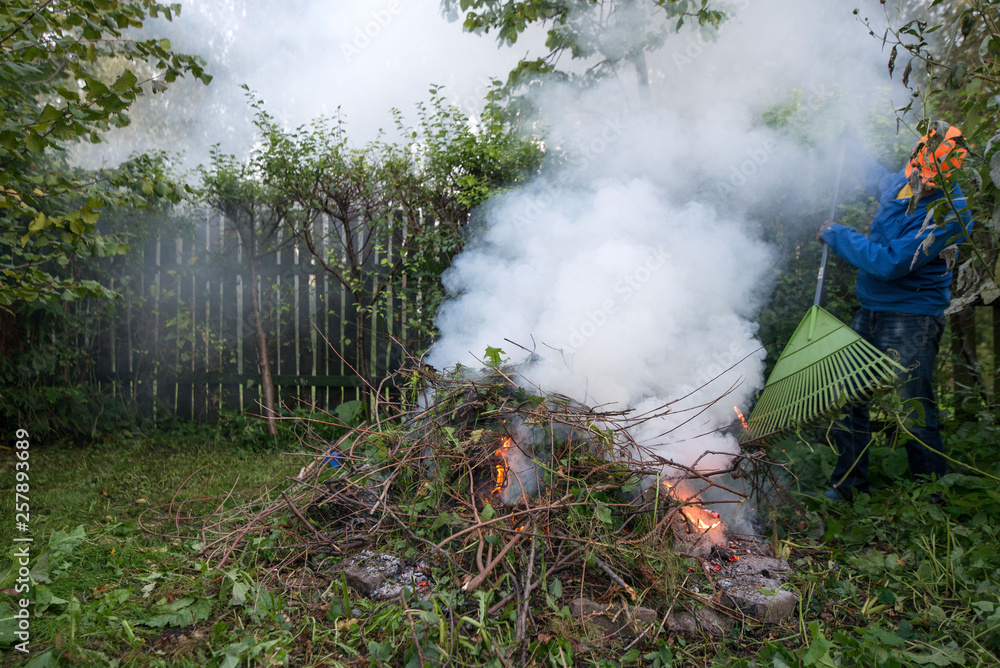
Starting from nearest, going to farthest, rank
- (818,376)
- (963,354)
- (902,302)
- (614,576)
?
(614,576)
(818,376)
(902,302)
(963,354)

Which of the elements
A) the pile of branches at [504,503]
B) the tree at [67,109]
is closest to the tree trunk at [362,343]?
the pile of branches at [504,503]

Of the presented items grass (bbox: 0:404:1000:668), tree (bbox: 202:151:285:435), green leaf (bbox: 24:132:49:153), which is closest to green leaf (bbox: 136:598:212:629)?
grass (bbox: 0:404:1000:668)

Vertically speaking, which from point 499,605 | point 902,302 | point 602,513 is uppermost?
point 902,302

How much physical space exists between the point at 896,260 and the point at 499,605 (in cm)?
280

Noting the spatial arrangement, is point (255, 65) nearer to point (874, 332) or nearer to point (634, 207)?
point (634, 207)

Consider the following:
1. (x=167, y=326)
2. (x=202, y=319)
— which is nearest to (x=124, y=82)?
(x=202, y=319)

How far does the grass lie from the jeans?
147 millimetres

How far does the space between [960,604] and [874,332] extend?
1568 mm

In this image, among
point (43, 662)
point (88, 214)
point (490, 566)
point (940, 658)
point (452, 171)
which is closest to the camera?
point (43, 662)

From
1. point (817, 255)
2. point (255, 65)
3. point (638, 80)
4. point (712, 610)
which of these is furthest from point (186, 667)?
point (255, 65)

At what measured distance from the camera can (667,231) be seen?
4.00 metres

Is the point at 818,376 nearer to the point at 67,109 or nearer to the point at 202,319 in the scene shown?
the point at 67,109

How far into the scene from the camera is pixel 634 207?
405 cm

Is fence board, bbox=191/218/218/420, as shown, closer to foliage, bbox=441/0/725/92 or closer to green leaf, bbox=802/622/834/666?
foliage, bbox=441/0/725/92
